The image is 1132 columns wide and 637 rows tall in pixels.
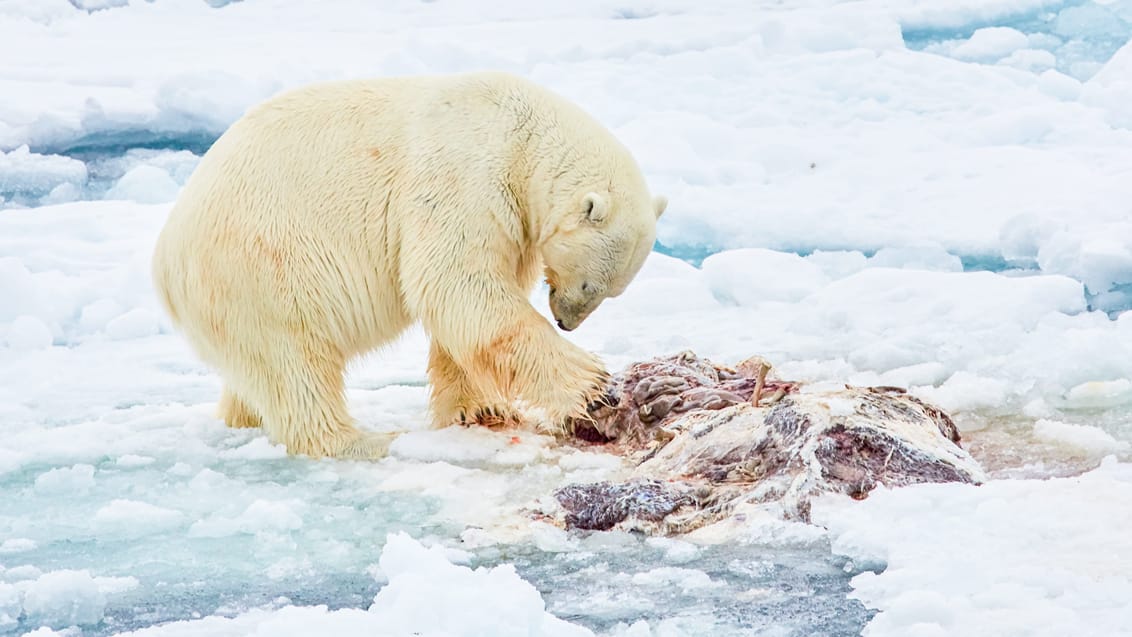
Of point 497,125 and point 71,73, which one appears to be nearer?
point 497,125

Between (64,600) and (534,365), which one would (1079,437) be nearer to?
(534,365)

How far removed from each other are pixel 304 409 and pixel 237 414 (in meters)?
0.62

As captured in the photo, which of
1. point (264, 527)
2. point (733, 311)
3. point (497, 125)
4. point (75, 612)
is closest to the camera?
point (75, 612)

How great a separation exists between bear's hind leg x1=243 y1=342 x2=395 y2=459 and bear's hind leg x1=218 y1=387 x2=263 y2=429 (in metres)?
0.43

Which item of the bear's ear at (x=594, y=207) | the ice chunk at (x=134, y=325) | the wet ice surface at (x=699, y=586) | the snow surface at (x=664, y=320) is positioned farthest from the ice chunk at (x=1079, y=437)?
the ice chunk at (x=134, y=325)

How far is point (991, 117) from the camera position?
1020 centimetres

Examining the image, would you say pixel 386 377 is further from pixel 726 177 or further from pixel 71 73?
pixel 71 73

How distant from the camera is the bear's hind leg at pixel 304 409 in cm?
493

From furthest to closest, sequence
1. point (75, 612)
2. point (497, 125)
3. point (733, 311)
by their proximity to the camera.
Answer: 1. point (733, 311)
2. point (497, 125)
3. point (75, 612)

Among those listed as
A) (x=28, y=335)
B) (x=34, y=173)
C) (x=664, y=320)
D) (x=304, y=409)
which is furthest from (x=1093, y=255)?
(x=34, y=173)

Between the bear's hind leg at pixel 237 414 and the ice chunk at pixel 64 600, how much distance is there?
6.42 ft

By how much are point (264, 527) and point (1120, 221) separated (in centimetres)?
591

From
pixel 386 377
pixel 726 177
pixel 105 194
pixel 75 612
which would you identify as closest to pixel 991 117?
pixel 726 177

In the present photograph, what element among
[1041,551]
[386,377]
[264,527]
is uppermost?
[1041,551]
